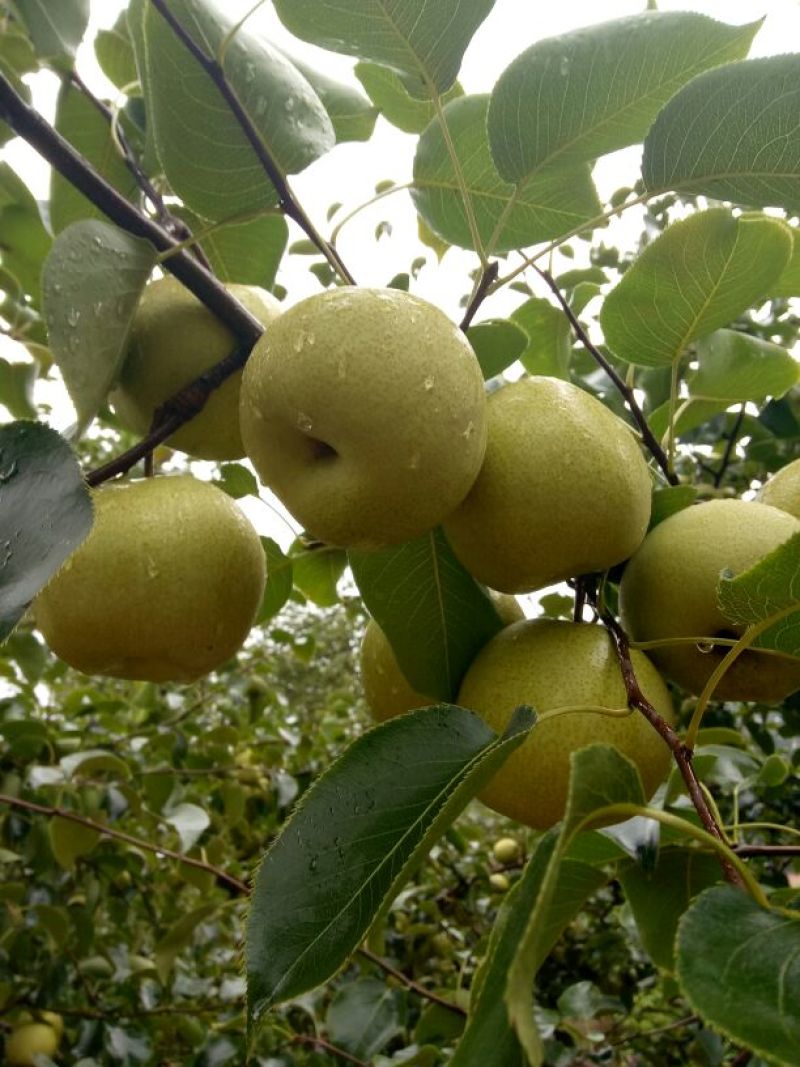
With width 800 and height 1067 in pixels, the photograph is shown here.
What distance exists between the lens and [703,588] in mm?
884

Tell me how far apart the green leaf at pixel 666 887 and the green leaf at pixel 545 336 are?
2.07 ft

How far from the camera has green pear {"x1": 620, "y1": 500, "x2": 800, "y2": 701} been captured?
887 millimetres

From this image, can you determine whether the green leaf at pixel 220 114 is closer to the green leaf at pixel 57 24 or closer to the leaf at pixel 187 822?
the green leaf at pixel 57 24

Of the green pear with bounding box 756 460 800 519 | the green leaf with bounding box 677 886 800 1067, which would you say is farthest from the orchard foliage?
the green pear with bounding box 756 460 800 519

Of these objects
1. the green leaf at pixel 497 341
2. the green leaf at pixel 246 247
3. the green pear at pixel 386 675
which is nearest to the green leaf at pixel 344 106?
the green leaf at pixel 246 247

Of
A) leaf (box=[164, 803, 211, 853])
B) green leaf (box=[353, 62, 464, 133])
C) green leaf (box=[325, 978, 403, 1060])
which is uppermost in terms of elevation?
green leaf (box=[353, 62, 464, 133])

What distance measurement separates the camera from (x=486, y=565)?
35.4 inches

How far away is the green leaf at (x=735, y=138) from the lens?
31.4 inches

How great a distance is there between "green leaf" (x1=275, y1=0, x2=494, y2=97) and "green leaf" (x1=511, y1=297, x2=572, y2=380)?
1.27 ft

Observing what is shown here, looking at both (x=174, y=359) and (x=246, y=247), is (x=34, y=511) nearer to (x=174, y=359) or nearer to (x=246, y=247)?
(x=174, y=359)

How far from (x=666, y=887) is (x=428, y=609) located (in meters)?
0.35

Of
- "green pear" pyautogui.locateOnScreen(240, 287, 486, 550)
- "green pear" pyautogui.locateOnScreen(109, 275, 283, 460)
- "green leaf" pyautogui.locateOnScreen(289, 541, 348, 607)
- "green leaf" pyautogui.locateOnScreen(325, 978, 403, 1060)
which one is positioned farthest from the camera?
"green leaf" pyautogui.locateOnScreen(325, 978, 403, 1060)

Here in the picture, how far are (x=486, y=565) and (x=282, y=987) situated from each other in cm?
42

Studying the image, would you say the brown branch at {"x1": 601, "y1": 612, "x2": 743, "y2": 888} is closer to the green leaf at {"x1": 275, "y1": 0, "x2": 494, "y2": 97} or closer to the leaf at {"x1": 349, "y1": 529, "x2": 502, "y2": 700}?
the leaf at {"x1": 349, "y1": 529, "x2": 502, "y2": 700}
